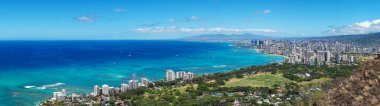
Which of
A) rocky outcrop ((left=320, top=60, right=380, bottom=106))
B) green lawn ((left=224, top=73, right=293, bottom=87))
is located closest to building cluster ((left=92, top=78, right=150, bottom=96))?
green lawn ((left=224, top=73, right=293, bottom=87))

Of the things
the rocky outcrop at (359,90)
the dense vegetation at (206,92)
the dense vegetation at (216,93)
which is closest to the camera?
the rocky outcrop at (359,90)

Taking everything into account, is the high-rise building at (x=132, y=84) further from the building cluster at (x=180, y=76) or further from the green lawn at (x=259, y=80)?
the green lawn at (x=259, y=80)

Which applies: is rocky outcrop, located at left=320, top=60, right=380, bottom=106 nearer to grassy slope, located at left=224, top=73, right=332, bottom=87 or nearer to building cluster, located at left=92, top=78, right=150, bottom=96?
building cluster, located at left=92, top=78, right=150, bottom=96

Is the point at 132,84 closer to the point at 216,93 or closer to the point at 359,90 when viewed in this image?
the point at 216,93

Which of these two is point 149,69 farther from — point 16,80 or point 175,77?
point 16,80

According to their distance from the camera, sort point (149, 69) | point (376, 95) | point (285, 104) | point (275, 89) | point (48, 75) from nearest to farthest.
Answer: point (376, 95), point (285, 104), point (275, 89), point (48, 75), point (149, 69)

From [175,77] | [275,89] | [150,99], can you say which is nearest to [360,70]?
[150,99]

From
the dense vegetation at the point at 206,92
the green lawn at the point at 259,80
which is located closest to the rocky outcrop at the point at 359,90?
the dense vegetation at the point at 206,92
